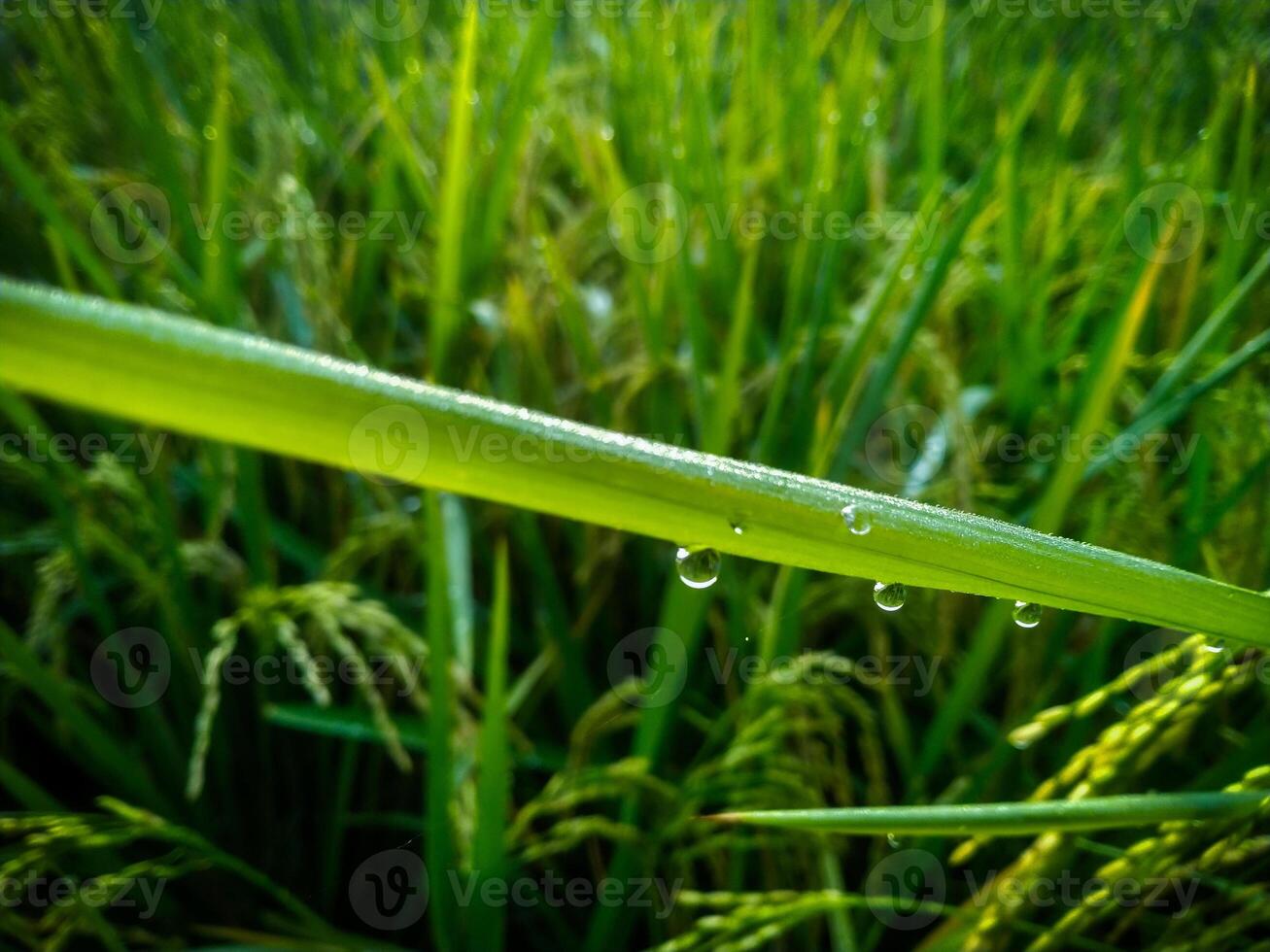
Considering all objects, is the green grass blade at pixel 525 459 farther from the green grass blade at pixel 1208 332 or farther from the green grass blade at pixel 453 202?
the green grass blade at pixel 453 202

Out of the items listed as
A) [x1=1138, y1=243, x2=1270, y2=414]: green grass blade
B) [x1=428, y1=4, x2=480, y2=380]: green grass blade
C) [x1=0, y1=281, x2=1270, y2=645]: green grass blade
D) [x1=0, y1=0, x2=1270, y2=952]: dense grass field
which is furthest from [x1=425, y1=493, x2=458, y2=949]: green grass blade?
[x1=1138, y1=243, x2=1270, y2=414]: green grass blade

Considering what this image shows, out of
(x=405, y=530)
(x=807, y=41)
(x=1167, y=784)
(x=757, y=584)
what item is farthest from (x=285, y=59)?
(x=1167, y=784)

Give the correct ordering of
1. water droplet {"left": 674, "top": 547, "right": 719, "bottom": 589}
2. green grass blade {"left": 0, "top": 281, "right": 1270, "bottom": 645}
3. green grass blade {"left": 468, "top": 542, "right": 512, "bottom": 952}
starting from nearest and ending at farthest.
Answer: green grass blade {"left": 0, "top": 281, "right": 1270, "bottom": 645} < water droplet {"left": 674, "top": 547, "right": 719, "bottom": 589} < green grass blade {"left": 468, "top": 542, "right": 512, "bottom": 952}

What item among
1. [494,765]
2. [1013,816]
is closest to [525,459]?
[1013,816]

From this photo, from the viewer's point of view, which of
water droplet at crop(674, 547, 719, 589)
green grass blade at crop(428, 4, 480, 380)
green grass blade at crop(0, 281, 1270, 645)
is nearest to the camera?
green grass blade at crop(0, 281, 1270, 645)

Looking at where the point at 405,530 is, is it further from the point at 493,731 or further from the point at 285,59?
the point at 285,59

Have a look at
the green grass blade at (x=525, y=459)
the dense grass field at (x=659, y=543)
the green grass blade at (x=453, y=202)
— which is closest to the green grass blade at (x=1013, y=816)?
the dense grass field at (x=659, y=543)

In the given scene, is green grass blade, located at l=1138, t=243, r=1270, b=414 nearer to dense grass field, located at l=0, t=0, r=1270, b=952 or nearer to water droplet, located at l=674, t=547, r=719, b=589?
dense grass field, located at l=0, t=0, r=1270, b=952

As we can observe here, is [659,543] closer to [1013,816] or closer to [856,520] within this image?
[1013,816]
